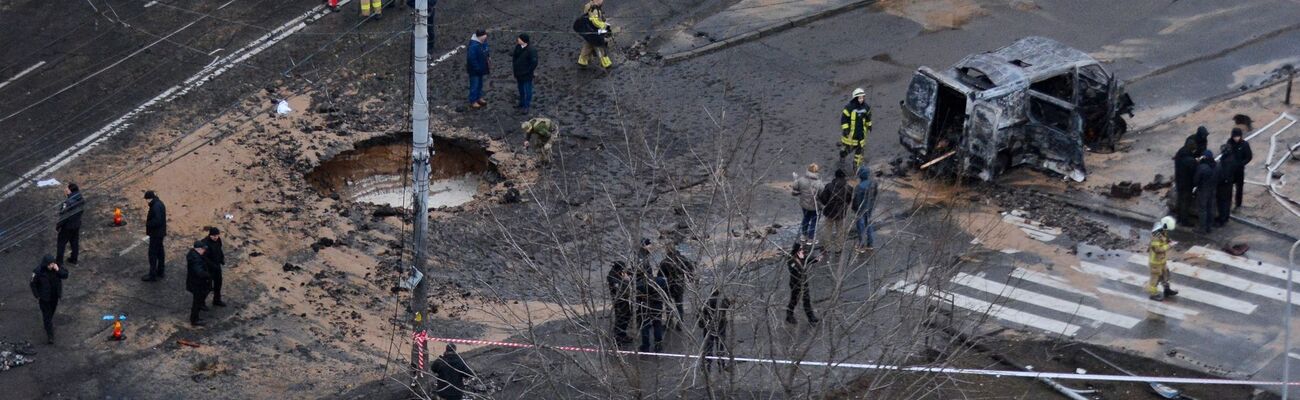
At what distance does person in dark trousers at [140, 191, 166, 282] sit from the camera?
20.8 meters

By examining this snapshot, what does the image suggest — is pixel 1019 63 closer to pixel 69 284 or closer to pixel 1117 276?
pixel 1117 276

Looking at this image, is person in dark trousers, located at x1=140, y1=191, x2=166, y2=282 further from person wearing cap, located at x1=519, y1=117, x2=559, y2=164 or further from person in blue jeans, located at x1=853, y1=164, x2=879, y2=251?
person in blue jeans, located at x1=853, y1=164, x2=879, y2=251

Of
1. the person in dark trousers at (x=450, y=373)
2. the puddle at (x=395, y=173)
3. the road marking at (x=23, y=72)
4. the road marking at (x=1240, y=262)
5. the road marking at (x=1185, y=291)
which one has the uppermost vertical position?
the road marking at (x=23, y=72)

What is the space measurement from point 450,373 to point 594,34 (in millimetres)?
10073

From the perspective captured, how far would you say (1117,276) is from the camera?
21.7 metres

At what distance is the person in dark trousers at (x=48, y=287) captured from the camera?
1942 cm

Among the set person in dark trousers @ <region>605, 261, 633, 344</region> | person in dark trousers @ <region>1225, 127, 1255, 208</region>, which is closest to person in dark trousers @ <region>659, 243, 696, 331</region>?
person in dark trousers @ <region>605, 261, 633, 344</region>

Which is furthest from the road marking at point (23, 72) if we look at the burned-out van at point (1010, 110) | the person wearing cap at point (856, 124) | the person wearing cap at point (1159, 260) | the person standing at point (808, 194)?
the person wearing cap at point (1159, 260)

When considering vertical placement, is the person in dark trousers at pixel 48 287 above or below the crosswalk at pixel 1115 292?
above

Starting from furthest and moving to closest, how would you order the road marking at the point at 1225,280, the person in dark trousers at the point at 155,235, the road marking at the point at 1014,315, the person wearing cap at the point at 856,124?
the person wearing cap at the point at 856,124, the road marking at the point at 1225,280, the person in dark trousers at the point at 155,235, the road marking at the point at 1014,315

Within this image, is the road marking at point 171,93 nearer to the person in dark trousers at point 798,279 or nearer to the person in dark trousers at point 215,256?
the person in dark trousers at point 215,256

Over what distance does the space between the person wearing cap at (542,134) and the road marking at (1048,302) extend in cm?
625

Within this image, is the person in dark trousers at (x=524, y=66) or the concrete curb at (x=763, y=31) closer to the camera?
the person in dark trousers at (x=524, y=66)

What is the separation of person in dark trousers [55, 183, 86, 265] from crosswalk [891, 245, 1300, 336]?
9967 millimetres
